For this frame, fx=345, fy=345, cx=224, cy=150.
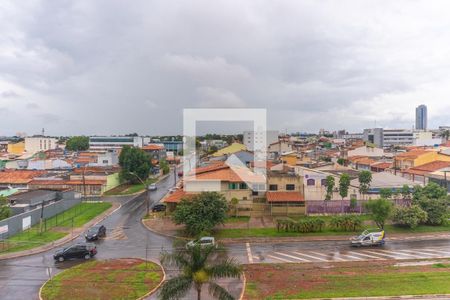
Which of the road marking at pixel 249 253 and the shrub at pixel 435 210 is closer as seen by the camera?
the road marking at pixel 249 253

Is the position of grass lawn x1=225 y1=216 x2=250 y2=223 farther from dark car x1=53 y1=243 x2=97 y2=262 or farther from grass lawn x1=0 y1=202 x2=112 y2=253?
grass lawn x1=0 y1=202 x2=112 y2=253

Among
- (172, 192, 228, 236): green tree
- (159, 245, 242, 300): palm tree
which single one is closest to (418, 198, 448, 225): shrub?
(172, 192, 228, 236): green tree

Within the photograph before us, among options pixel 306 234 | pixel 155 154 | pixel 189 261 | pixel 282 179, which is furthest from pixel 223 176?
pixel 155 154

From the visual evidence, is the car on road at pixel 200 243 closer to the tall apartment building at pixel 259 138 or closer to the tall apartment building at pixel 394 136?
the tall apartment building at pixel 259 138

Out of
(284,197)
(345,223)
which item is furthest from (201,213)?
(345,223)

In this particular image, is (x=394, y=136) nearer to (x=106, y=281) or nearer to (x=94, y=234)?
(x=94, y=234)

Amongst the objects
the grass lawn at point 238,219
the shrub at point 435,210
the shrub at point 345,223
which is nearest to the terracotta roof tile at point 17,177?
the grass lawn at point 238,219

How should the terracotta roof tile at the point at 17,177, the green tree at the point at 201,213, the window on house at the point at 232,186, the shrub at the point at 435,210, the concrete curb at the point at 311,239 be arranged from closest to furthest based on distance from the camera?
the concrete curb at the point at 311,239 < the green tree at the point at 201,213 < the shrub at the point at 435,210 < the window on house at the point at 232,186 < the terracotta roof tile at the point at 17,177
